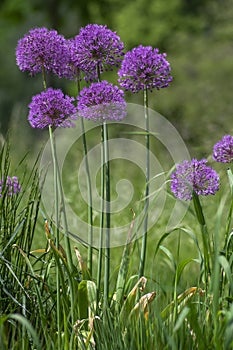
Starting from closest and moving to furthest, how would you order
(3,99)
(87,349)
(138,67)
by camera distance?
(87,349)
(138,67)
(3,99)

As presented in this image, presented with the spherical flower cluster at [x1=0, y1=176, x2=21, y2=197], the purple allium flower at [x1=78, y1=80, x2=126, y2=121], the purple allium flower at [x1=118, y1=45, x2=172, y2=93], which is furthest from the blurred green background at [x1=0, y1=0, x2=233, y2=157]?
the purple allium flower at [x1=78, y1=80, x2=126, y2=121]

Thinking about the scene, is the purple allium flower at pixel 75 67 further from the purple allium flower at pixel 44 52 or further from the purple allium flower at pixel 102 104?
the purple allium flower at pixel 102 104

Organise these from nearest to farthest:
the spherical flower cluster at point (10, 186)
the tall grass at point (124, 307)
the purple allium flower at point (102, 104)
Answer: the tall grass at point (124, 307)
the purple allium flower at point (102, 104)
the spherical flower cluster at point (10, 186)

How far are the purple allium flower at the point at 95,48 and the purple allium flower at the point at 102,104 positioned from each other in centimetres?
15

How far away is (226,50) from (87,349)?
9135 mm

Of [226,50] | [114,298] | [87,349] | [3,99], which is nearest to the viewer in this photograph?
[87,349]

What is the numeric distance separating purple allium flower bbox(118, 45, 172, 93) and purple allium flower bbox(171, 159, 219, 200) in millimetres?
329

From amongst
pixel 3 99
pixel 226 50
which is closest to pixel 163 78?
pixel 226 50

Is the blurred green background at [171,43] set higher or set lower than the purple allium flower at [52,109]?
higher

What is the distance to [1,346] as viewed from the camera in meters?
1.77

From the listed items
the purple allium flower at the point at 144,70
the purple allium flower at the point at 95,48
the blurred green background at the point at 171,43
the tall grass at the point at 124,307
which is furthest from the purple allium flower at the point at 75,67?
the blurred green background at the point at 171,43

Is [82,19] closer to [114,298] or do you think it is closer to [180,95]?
[180,95]

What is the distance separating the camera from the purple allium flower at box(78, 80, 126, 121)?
208 cm

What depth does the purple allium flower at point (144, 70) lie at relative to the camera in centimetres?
215
